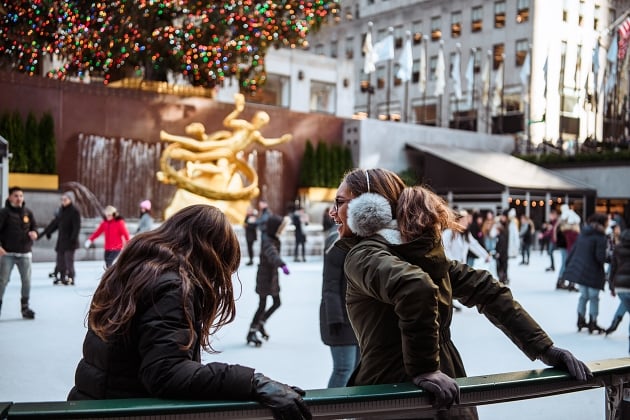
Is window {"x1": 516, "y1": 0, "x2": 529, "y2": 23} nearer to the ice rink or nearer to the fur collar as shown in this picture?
the ice rink

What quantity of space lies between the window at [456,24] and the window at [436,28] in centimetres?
102

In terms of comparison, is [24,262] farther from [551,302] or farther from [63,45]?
[63,45]

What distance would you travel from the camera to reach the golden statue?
1994cm

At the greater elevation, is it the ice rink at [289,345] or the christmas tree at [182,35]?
the christmas tree at [182,35]

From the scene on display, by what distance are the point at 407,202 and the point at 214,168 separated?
1857cm

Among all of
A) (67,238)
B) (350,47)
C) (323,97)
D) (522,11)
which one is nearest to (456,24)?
(522,11)

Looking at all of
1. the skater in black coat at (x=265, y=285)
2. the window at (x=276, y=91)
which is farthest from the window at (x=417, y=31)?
the skater in black coat at (x=265, y=285)

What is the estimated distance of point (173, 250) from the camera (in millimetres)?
1866

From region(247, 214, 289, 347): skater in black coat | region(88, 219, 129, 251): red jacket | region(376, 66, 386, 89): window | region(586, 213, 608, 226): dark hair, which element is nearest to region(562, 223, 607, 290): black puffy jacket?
region(586, 213, 608, 226): dark hair

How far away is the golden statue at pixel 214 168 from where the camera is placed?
19.9 meters

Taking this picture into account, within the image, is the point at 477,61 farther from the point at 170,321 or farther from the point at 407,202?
the point at 170,321

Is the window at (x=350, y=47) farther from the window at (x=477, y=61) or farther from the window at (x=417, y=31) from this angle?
the window at (x=477, y=61)

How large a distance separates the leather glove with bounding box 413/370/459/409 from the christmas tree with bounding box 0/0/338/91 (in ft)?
56.7

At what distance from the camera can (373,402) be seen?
1.73 metres
